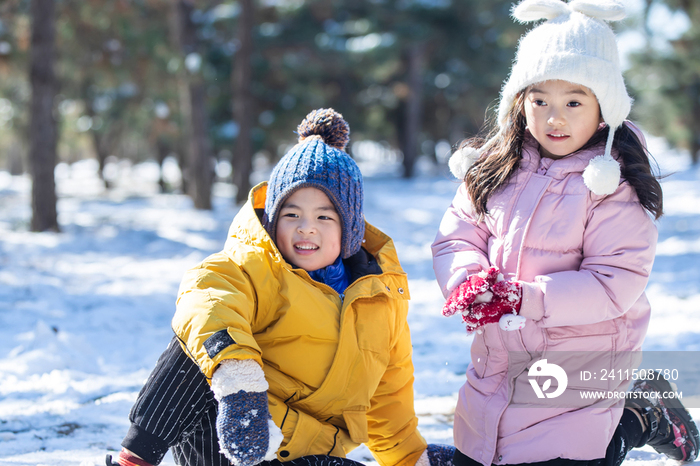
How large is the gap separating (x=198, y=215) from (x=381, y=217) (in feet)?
10.4

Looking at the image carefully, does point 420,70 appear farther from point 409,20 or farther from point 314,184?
point 314,184

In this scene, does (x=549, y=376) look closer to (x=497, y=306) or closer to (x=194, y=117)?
(x=497, y=306)

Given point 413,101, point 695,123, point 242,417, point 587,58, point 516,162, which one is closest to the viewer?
point 242,417

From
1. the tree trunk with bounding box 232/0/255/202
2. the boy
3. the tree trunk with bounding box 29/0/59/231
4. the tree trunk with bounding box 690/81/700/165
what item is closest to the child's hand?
the boy

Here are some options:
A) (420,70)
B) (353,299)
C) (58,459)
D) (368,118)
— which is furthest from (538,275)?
(368,118)

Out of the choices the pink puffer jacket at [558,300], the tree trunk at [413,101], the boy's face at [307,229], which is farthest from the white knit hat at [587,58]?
the tree trunk at [413,101]

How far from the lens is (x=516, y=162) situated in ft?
6.18

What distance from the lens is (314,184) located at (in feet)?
6.31

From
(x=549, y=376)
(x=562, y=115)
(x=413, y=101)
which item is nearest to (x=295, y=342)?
(x=549, y=376)

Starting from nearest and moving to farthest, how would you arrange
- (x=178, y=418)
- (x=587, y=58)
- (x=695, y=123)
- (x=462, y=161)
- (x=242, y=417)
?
(x=242, y=417) → (x=178, y=418) → (x=587, y=58) → (x=462, y=161) → (x=695, y=123)

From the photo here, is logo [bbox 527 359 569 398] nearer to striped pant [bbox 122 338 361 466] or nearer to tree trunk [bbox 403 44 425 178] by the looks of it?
striped pant [bbox 122 338 361 466]

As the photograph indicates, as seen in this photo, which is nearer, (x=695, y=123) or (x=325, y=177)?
(x=325, y=177)

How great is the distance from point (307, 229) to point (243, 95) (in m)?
9.25

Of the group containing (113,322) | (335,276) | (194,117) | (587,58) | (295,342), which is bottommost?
(113,322)
